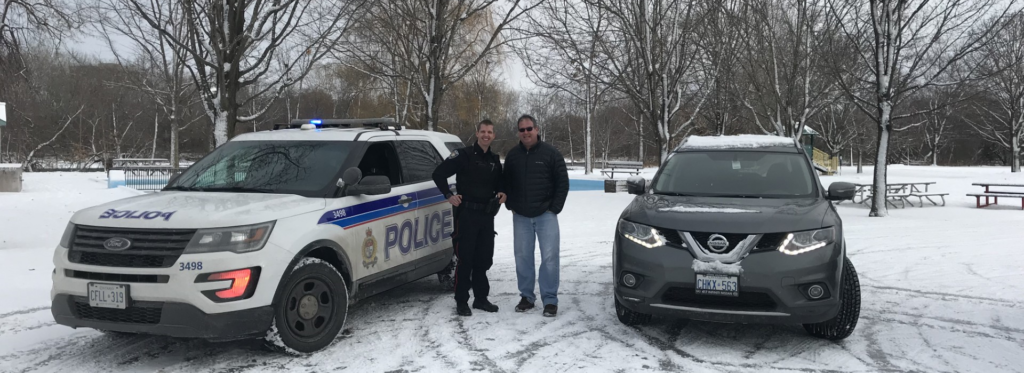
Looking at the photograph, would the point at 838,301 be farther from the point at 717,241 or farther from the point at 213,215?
the point at 213,215

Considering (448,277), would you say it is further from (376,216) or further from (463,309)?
(376,216)

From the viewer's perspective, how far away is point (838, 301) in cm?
462

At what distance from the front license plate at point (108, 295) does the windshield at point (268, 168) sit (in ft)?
3.86

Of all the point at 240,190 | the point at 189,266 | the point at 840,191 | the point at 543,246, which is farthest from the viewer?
the point at 543,246

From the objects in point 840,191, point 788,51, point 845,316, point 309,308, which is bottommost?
point 845,316

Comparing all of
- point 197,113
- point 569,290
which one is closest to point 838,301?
point 569,290

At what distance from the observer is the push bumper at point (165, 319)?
13.4 feet

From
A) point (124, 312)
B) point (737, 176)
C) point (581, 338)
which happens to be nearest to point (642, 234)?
point (581, 338)

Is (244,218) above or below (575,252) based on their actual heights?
above

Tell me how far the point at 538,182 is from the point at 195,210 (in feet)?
8.94

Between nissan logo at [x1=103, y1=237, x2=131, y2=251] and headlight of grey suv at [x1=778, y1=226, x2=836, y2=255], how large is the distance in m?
4.23

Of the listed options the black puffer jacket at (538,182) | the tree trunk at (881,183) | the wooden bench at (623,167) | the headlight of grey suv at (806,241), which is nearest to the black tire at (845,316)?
the headlight of grey suv at (806,241)

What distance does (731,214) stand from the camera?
486cm

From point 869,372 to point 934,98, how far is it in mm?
56974
